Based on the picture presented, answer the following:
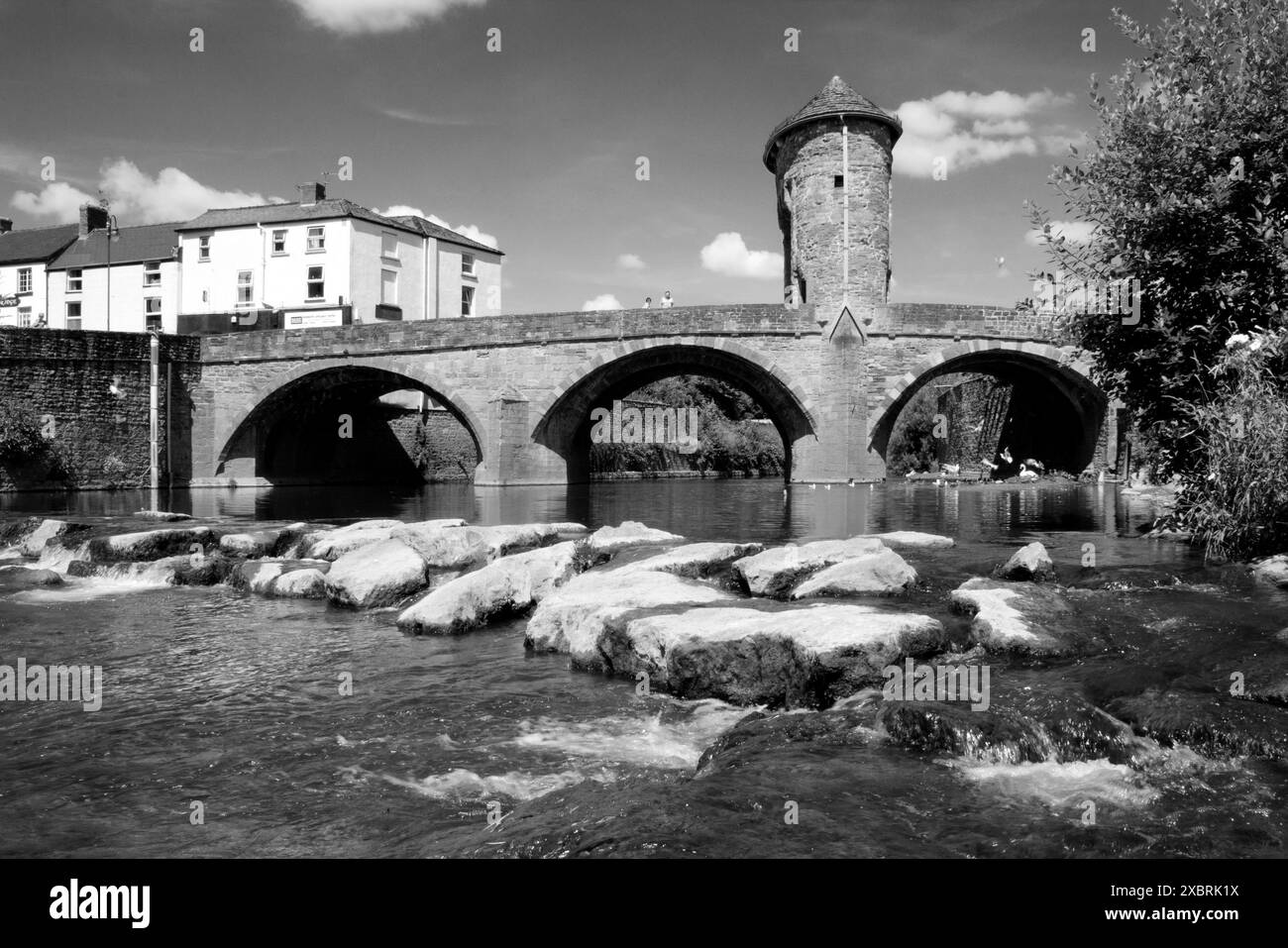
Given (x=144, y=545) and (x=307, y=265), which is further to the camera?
(x=307, y=265)

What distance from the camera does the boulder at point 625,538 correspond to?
32.9 ft

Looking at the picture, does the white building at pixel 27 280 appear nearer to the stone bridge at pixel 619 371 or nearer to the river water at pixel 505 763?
the stone bridge at pixel 619 371

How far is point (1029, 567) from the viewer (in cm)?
865

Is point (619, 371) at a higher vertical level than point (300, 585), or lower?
higher

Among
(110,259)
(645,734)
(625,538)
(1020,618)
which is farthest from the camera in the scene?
(110,259)

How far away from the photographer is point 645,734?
4.80m

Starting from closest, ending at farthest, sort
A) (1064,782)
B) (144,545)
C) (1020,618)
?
(1064,782) → (1020,618) → (144,545)

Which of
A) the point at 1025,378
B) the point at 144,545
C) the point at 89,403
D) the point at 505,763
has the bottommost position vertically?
the point at 505,763

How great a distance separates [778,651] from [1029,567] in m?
4.50

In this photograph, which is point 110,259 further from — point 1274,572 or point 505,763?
point 1274,572

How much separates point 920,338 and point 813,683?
22.2m

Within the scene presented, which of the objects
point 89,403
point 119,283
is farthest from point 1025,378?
point 119,283
